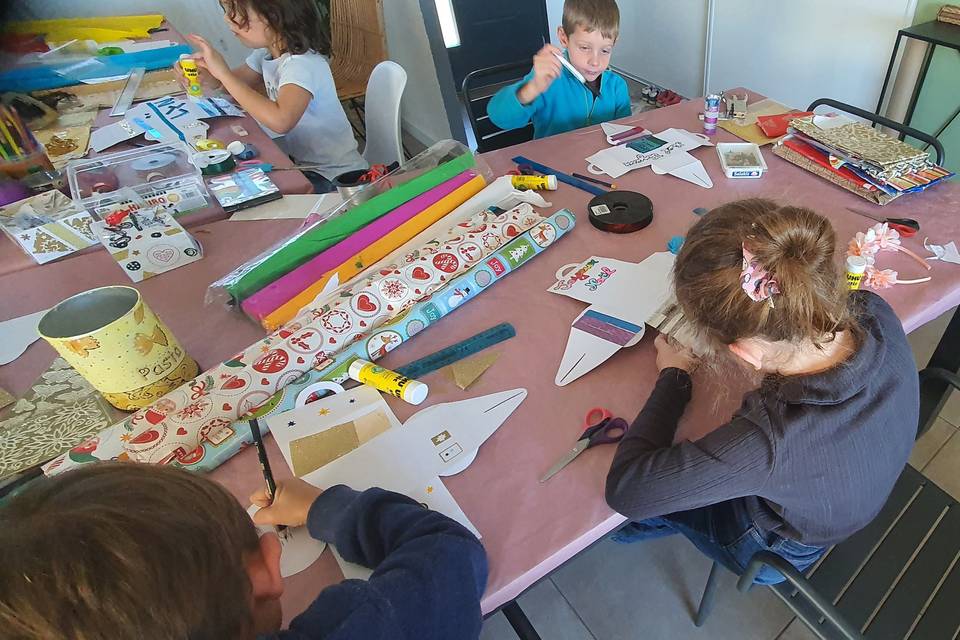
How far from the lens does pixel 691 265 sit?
0.71m

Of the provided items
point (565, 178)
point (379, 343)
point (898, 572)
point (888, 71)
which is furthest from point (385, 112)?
point (888, 71)

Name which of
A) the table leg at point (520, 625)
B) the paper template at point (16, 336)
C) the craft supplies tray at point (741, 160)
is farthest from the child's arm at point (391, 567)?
the craft supplies tray at point (741, 160)

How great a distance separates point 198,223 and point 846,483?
1371 mm

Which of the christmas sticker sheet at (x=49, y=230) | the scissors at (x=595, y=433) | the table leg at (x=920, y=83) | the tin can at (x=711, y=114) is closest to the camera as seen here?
the scissors at (x=595, y=433)

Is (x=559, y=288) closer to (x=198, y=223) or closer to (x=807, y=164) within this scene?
(x=807, y=164)

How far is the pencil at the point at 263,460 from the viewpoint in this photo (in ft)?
2.24

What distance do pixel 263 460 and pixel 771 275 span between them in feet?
2.20

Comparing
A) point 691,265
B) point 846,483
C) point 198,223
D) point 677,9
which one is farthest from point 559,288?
point 677,9

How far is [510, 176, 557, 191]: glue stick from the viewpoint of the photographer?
1247 mm

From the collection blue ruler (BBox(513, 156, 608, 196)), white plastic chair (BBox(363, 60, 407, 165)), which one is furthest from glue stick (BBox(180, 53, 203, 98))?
blue ruler (BBox(513, 156, 608, 196))

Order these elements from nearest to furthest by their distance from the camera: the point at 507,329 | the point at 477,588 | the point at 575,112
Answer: the point at 477,588 < the point at 507,329 < the point at 575,112

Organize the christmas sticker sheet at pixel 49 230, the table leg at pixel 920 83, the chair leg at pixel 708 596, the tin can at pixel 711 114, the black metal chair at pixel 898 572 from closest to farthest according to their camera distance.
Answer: the black metal chair at pixel 898 572
the chair leg at pixel 708 596
the christmas sticker sheet at pixel 49 230
the tin can at pixel 711 114
the table leg at pixel 920 83

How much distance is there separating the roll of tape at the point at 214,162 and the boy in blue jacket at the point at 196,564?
1.14 metres

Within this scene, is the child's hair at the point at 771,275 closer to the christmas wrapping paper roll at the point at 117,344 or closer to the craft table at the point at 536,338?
the craft table at the point at 536,338
